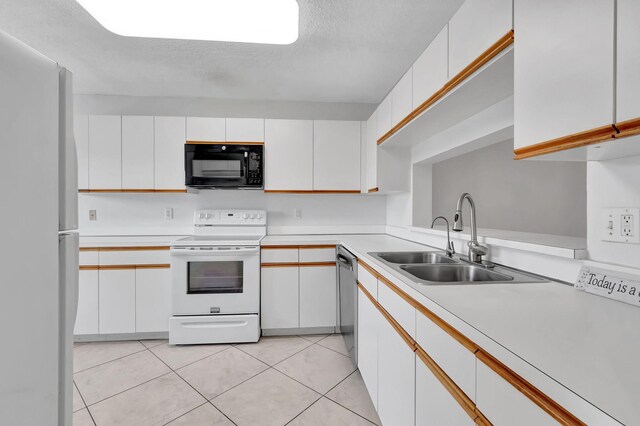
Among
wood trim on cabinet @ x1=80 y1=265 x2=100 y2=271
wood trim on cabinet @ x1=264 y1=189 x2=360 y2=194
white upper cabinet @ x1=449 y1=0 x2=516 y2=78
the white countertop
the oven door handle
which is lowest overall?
wood trim on cabinet @ x1=80 y1=265 x2=100 y2=271

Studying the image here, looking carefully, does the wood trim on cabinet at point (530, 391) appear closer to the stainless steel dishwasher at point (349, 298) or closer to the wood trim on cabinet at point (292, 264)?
the stainless steel dishwasher at point (349, 298)

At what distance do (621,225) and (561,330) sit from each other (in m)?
0.56

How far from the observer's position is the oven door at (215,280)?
8.26 ft

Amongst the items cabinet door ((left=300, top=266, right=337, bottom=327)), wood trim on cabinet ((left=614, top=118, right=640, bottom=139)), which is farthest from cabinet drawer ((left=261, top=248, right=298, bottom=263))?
wood trim on cabinet ((left=614, top=118, right=640, bottom=139))

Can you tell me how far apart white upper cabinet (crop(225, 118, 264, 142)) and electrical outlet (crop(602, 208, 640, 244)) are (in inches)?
103

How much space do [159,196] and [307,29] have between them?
230cm

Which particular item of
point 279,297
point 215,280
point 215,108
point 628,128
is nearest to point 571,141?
point 628,128

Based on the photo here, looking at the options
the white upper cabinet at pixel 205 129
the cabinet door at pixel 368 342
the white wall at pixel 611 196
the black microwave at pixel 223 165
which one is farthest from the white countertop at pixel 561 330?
the white upper cabinet at pixel 205 129

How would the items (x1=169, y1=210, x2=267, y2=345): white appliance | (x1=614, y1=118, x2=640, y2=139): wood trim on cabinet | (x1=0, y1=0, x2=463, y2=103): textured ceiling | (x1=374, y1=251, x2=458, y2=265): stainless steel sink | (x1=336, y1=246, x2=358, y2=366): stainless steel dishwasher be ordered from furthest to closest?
(x1=169, y1=210, x2=267, y2=345): white appliance, (x1=336, y1=246, x2=358, y2=366): stainless steel dishwasher, (x1=374, y1=251, x2=458, y2=265): stainless steel sink, (x1=0, y1=0, x2=463, y2=103): textured ceiling, (x1=614, y1=118, x2=640, y2=139): wood trim on cabinet

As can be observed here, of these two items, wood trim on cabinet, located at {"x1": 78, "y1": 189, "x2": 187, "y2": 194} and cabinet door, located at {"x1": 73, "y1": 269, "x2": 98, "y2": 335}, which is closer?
cabinet door, located at {"x1": 73, "y1": 269, "x2": 98, "y2": 335}

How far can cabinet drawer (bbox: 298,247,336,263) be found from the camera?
272 centimetres

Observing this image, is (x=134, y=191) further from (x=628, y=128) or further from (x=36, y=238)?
(x=628, y=128)

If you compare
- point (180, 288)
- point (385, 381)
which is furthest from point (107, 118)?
point (385, 381)

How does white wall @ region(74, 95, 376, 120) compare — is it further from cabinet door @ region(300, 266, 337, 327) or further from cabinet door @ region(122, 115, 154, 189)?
cabinet door @ region(300, 266, 337, 327)
